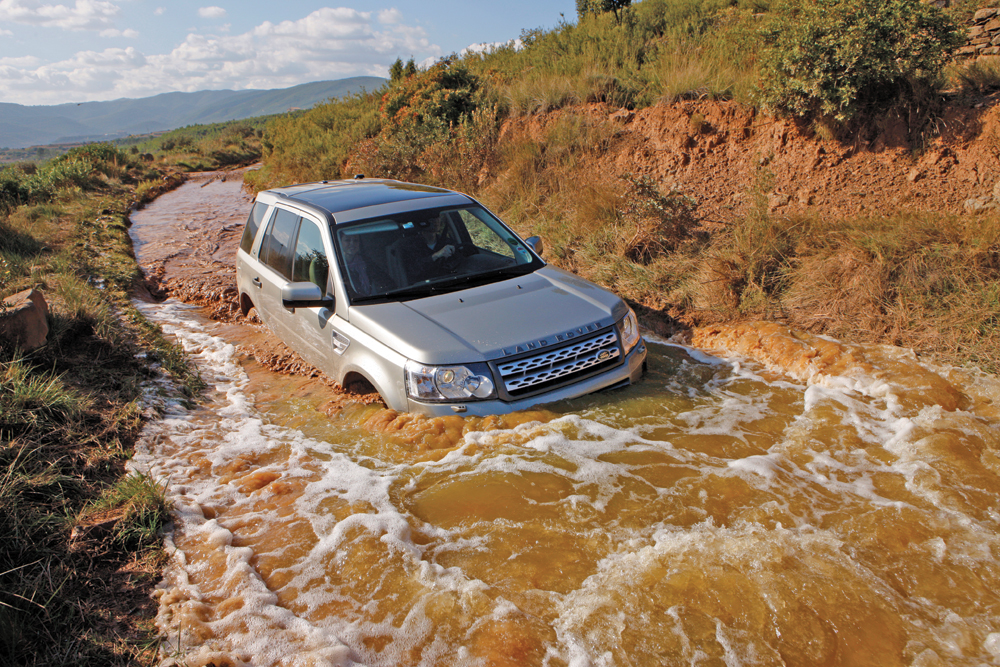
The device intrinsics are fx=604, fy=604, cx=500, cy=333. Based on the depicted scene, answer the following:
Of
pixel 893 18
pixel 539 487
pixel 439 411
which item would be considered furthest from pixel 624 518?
pixel 893 18

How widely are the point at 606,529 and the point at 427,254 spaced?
2.65 m

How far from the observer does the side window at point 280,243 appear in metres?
5.34

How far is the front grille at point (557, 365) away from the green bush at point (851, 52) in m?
5.35

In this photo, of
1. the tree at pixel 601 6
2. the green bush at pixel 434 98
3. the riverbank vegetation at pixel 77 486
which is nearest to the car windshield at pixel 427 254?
the riverbank vegetation at pixel 77 486

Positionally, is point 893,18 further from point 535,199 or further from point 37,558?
point 37,558

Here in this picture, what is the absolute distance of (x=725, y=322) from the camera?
20.9 feet

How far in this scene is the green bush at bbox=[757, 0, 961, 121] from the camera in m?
6.84

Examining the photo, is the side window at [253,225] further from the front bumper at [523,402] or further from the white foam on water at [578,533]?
the front bumper at [523,402]

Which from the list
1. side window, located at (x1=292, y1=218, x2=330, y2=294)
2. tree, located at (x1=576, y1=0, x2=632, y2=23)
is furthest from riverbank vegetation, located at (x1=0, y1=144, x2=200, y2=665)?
tree, located at (x1=576, y1=0, x2=632, y2=23)

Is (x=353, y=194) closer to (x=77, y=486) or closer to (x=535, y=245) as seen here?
(x=535, y=245)

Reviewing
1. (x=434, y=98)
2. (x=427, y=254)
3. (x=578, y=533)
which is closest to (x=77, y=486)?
(x=427, y=254)

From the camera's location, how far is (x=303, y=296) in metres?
4.46

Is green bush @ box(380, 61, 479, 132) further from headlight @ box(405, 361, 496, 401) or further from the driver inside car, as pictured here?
headlight @ box(405, 361, 496, 401)

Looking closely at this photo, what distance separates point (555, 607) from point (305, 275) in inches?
134
